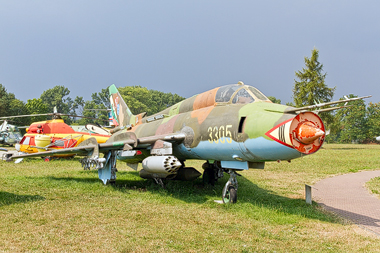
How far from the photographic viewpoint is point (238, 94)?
833 centimetres

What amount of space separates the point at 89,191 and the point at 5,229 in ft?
13.9

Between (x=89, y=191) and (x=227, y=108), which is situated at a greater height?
(x=227, y=108)

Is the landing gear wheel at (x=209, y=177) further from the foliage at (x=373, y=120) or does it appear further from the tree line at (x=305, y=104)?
the foliage at (x=373, y=120)

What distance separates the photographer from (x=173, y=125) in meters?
9.74

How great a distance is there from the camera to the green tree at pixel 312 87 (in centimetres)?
3959

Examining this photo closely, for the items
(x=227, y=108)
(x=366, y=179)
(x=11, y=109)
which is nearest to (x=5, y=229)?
(x=227, y=108)

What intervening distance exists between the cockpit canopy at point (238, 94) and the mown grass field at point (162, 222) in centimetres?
302

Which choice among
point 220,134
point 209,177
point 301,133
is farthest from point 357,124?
point 301,133

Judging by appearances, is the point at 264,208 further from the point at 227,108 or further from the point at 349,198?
the point at 349,198

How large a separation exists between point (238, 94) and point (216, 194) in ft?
11.9

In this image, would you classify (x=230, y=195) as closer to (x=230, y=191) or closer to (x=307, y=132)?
(x=230, y=191)

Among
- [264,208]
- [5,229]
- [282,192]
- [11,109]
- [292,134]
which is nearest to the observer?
[5,229]

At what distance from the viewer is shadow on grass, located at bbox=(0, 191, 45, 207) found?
7.95 metres

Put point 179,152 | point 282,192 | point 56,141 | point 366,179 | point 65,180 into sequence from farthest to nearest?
point 56,141, point 366,179, point 65,180, point 282,192, point 179,152
